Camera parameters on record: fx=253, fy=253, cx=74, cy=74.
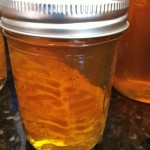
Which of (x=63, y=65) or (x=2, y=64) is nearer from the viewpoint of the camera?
(x=63, y=65)

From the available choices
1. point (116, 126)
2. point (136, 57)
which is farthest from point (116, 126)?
point (136, 57)

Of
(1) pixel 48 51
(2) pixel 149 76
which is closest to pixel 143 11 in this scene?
(2) pixel 149 76

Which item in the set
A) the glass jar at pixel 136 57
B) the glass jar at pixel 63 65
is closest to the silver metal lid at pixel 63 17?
the glass jar at pixel 63 65

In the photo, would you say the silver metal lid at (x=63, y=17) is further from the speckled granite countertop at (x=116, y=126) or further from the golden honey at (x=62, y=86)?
the speckled granite countertop at (x=116, y=126)

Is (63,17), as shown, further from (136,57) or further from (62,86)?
(136,57)

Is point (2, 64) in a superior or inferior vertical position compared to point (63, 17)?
inferior

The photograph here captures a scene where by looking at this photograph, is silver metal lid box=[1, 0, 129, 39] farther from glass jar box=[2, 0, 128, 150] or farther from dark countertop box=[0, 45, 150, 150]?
dark countertop box=[0, 45, 150, 150]
